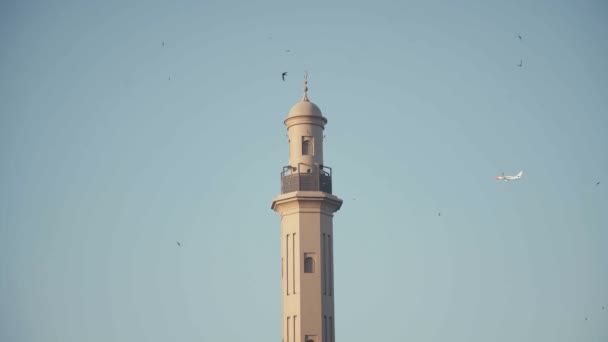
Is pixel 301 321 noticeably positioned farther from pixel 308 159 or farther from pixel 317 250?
pixel 308 159

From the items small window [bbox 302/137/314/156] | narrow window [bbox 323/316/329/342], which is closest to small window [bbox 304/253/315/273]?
narrow window [bbox 323/316/329/342]

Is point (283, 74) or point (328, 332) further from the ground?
point (283, 74)

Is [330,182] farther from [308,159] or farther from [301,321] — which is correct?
[301,321]

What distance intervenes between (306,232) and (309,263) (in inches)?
82.0

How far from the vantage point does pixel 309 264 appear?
82.5 meters

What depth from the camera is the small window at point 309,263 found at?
8231cm

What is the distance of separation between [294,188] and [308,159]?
7.83 feet

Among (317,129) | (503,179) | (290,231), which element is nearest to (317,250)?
(290,231)

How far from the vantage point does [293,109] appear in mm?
85562

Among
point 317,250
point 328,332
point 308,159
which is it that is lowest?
point 328,332

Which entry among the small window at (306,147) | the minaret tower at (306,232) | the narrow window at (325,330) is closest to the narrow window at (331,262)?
the minaret tower at (306,232)

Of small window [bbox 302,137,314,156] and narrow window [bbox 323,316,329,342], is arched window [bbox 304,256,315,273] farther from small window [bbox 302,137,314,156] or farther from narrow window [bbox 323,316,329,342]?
small window [bbox 302,137,314,156]

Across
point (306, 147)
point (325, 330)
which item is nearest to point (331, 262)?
point (325, 330)

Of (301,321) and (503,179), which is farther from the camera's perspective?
(503,179)
